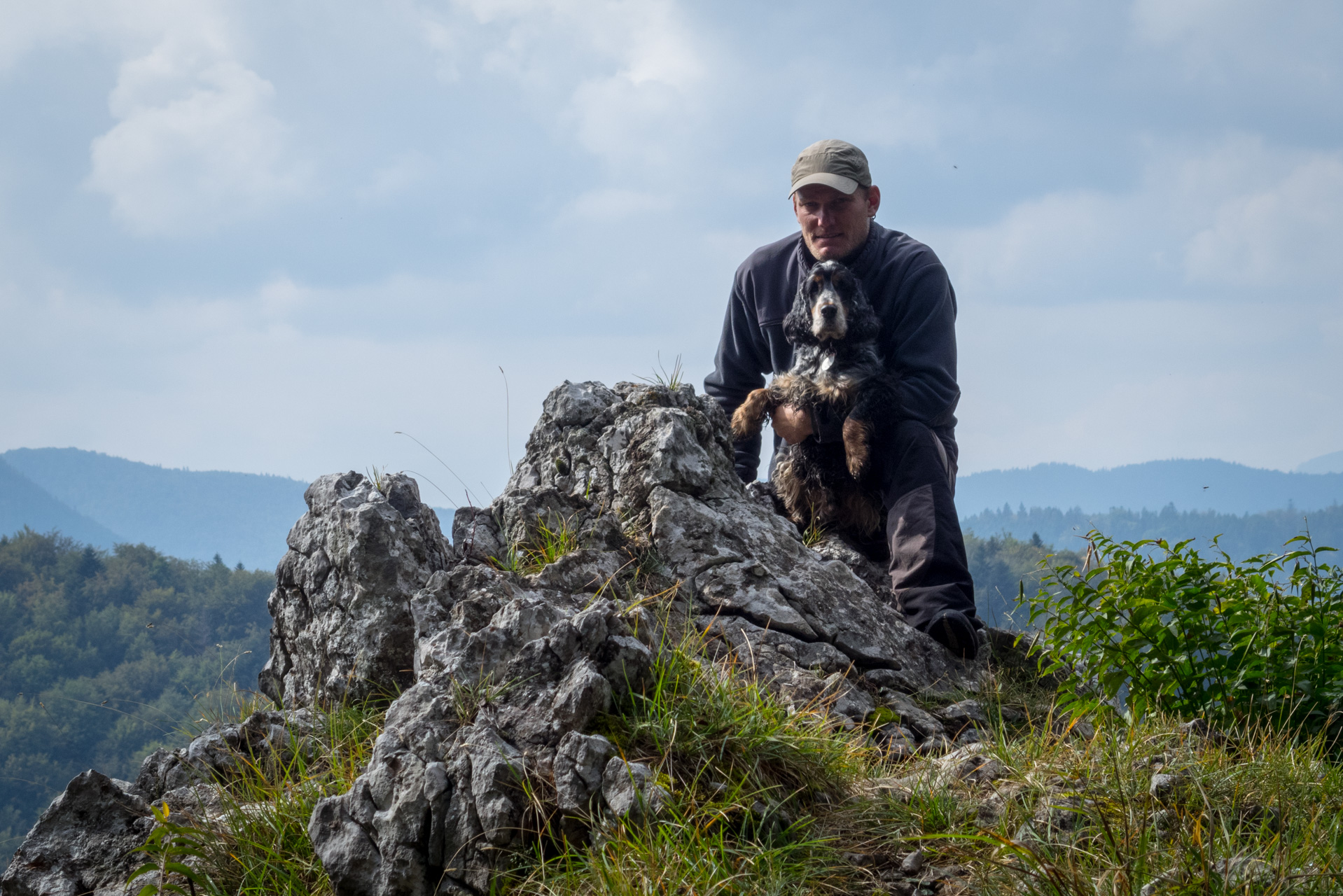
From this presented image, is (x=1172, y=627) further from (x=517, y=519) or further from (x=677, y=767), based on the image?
(x=517, y=519)

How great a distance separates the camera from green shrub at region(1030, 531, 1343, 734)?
124 inches

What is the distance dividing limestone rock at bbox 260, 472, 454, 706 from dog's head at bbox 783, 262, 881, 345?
2.52m

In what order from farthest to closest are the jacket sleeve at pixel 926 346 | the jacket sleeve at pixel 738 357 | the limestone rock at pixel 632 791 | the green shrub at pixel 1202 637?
the jacket sleeve at pixel 738 357 < the jacket sleeve at pixel 926 346 < the green shrub at pixel 1202 637 < the limestone rock at pixel 632 791

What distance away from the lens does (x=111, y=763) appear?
7119 centimetres

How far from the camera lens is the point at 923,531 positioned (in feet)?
17.1

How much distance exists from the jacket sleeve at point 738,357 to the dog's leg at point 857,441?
4.40 ft

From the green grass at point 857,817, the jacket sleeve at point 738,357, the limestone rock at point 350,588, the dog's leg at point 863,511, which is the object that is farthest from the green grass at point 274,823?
the jacket sleeve at point 738,357

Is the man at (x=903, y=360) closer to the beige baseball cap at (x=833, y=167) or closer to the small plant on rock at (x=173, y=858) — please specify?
the beige baseball cap at (x=833, y=167)

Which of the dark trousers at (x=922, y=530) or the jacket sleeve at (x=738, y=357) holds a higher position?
the jacket sleeve at (x=738, y=357)

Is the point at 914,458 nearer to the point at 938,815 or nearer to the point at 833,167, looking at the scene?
Answer: the point at 833,167

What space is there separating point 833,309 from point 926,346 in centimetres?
67

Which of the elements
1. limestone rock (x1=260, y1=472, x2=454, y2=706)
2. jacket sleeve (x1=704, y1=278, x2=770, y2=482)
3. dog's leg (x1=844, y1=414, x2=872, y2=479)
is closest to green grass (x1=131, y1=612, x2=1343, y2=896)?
limestone rock (x1=260, y1=472, x2=454, y2=706)

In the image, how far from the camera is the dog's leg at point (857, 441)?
5.24 metres

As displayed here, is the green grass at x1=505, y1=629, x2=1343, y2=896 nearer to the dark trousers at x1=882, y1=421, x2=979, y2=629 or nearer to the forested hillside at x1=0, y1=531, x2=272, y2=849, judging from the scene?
the dark trousers at x1=882, y1=421, x2=979, y2=629
